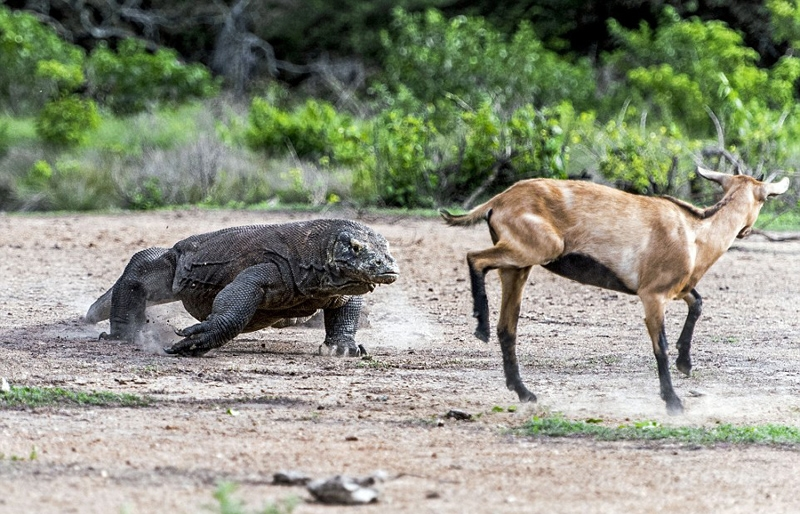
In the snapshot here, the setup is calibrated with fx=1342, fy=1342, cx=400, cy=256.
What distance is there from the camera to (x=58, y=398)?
23.5 feet

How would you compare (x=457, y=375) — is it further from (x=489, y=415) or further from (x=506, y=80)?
(x=506, y=80)

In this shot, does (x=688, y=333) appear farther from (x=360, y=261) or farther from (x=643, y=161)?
(x=643, y=161)

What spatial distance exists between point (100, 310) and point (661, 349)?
4718 mm

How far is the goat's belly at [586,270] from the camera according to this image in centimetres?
735

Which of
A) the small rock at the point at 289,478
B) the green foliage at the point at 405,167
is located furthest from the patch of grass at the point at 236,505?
the green foliage at the point at 405,167

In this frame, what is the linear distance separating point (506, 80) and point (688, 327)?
1832 cm

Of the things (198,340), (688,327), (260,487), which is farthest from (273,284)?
(260,487)

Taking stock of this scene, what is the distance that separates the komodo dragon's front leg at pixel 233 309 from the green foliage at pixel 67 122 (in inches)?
586

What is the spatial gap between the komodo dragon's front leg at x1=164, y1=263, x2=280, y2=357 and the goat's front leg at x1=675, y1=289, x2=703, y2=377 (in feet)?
8.55

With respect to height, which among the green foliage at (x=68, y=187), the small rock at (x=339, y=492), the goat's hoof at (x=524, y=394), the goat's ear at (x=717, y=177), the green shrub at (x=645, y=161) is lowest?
the green foliage at (x=68, y=187)

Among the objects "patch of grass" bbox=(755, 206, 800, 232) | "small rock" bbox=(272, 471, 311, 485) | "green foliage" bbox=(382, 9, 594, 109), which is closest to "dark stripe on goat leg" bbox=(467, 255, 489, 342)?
"small rock" bbox=(272, 471, 311, 485)

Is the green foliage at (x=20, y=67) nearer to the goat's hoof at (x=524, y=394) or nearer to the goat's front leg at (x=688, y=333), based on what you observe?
the goat's front leg at (x=688, y=333)

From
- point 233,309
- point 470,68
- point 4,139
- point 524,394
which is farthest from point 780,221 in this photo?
point 4,139

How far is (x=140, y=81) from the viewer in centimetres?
2906
